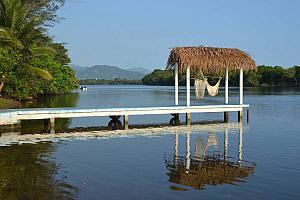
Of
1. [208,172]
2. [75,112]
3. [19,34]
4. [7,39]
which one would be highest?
[19,34]

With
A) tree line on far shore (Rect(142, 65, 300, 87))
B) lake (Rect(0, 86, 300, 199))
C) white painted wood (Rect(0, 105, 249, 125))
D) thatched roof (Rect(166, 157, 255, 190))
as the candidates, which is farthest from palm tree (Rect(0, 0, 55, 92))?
tree line on far shore (Rect(142, 65, 300, 87))

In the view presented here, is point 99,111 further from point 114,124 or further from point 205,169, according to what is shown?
point 205,169

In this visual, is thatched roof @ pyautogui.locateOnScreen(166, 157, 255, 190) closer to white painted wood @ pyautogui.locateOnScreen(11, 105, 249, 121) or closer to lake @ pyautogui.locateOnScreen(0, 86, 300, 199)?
lake @ pyautogui.locateOnScreen(0, 86, 300, 199)

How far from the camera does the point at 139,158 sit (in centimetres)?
1260

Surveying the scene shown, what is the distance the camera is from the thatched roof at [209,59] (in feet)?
72.9

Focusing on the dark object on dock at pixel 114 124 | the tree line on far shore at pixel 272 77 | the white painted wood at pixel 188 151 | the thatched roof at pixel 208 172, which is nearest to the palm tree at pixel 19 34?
the dark object on dock at pixel 114 124

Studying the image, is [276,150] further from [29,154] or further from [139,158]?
[29,154]

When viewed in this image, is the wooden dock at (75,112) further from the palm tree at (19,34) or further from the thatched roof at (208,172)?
the thatched roof at (208,172)

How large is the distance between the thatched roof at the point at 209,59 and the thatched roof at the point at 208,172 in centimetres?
1052

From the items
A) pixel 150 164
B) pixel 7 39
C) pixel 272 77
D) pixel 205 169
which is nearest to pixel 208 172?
pixel 205 169

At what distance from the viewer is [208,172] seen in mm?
10680

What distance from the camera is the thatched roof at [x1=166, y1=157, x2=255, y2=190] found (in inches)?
384

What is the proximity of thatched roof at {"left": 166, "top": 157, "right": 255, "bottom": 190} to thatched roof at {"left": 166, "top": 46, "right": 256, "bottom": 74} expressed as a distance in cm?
1052

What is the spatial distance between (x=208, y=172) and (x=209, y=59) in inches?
501
